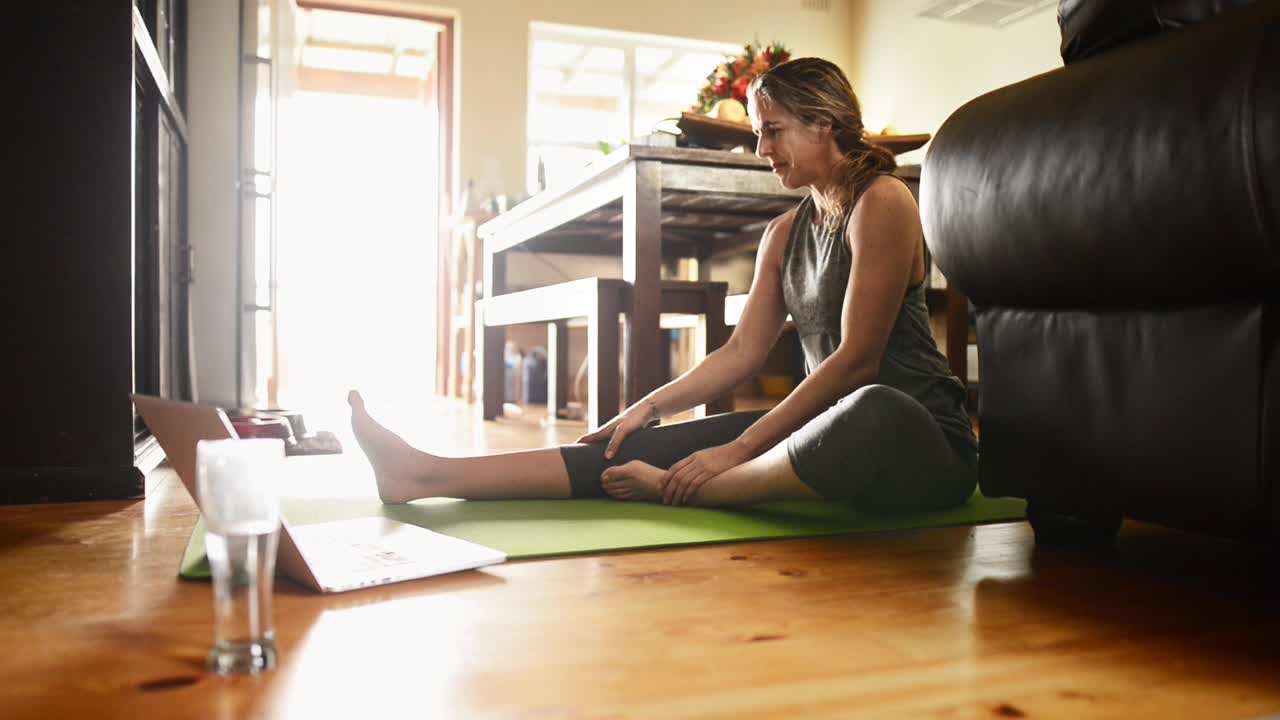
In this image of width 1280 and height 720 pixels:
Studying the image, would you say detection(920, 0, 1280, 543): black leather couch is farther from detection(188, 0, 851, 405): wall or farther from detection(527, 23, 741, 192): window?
detection(527, 23, 741, 192): window

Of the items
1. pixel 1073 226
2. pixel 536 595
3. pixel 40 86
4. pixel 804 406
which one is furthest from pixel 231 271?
pixel 1073 226

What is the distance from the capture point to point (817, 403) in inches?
61.5

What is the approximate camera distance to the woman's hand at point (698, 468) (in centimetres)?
Answer: 158

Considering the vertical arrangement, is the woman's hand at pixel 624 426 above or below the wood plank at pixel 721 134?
below

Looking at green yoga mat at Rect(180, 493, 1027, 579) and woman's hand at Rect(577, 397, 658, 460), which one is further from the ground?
woman's hand at Rect(577, 397, 658, 460)

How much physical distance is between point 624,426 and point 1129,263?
879 millimetres

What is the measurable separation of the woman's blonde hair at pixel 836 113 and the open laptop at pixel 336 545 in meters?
0.87

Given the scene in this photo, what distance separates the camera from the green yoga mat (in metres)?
1.34

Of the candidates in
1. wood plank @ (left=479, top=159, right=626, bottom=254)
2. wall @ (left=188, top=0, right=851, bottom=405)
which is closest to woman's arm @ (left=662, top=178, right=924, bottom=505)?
wood plank @ (left=479, top=159, right=626, bottom=254)

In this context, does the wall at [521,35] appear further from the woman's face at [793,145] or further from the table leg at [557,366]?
the woman's face at [793,145]

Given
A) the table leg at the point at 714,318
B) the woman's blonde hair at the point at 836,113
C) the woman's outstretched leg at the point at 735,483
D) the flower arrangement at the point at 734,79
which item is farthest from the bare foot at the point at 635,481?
the flower arrangement at the point at 734,79

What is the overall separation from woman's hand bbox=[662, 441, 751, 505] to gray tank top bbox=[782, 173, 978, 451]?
26cm

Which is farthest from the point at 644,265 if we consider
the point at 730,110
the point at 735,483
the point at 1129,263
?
the point at 1129,263

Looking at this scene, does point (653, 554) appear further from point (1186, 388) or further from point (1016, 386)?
point (1186, 388)
